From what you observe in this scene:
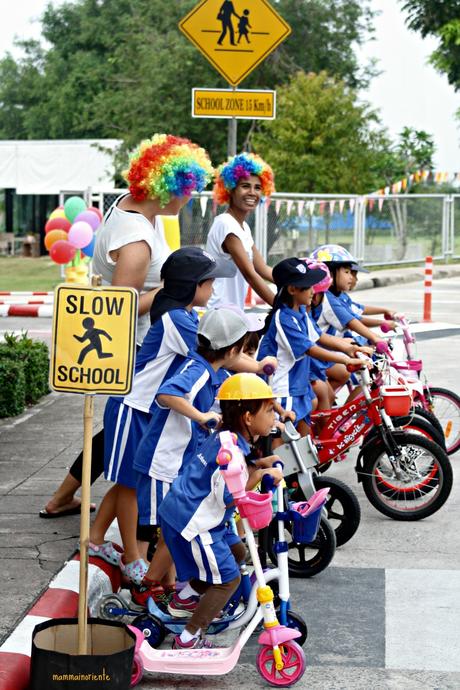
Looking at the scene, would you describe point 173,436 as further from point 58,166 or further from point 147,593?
point 58,166

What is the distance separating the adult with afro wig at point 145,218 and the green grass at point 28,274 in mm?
19335

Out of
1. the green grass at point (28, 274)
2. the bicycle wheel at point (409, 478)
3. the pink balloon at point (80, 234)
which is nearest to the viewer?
the bicycle wheel at point (409, 478)

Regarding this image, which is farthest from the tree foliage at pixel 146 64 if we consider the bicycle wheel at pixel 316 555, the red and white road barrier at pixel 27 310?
the bicycle wheel at pixel 316 555

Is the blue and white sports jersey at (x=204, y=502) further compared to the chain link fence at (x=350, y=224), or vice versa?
the chain link fence at (x=350, y=224)

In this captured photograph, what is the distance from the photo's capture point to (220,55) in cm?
1203

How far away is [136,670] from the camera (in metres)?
4.82

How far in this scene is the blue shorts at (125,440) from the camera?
231 inches

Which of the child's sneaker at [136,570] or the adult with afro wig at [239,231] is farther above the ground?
the adult with afro wig at [239,231]

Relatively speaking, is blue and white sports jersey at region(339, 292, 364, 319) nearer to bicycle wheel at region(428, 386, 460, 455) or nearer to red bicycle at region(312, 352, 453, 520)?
bicycle wheel at region(428, 386, 460, 455)

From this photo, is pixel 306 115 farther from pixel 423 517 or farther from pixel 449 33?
pixel 423 517

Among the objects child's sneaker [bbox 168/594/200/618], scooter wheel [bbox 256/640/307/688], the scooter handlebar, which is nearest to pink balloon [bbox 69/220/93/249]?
the scooter handlebar

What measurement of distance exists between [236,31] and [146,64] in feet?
93.4

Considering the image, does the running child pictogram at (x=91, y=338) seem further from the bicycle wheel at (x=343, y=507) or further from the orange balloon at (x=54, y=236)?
the orange balloon at (x=54, y=236)

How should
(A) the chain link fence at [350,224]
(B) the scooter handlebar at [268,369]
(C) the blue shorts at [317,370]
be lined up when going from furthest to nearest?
(A) the chain link fence at [350,224] < (C) the blue shorts at [317,370] < (B) the scooter handlebar at [268,369]
